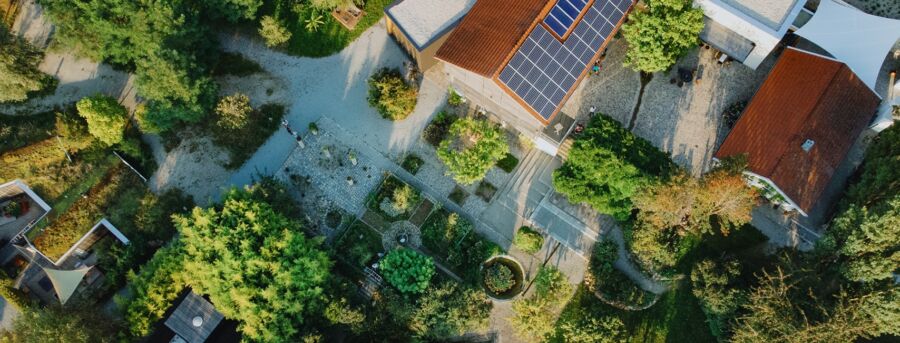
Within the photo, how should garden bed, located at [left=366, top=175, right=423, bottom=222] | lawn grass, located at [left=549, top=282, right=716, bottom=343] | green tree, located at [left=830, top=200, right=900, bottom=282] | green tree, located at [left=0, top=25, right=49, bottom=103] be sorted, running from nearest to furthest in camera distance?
green tree, located at [left=830, top=200, right=900, bottom=282]
green tree, located at [left=0, top=25, right=49, bottom=103]
lawn grass, located at [left=549, top=282, right=716, bottom=343]
garden bed, located at [left=366, top=175, right=423, bottom=222]

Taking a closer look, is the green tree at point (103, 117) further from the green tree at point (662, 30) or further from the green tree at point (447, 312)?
the green tree at point (662, 30)

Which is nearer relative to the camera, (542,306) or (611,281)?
(542,306)

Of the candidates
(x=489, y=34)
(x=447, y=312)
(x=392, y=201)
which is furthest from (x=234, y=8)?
(x=447, y=312)

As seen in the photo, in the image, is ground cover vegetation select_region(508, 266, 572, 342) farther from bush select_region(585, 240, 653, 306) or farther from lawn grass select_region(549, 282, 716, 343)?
bush select_region(585, 240, 653, 306)

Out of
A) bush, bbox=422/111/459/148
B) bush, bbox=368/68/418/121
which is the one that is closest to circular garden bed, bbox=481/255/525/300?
bush, bbox=422/111/459/148

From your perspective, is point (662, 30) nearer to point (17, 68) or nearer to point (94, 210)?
point (94, 210)

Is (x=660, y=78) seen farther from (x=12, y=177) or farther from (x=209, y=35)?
(x=12, y=177)
